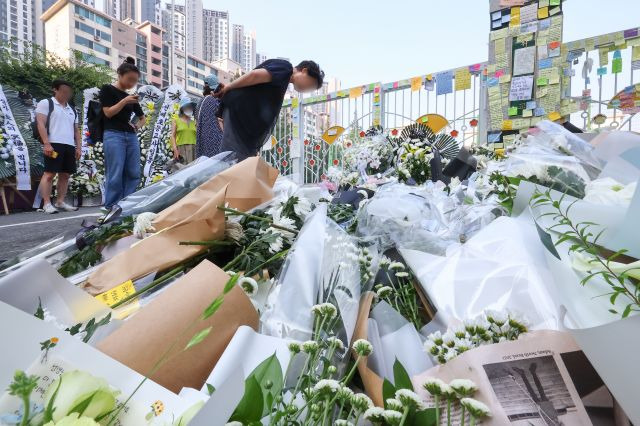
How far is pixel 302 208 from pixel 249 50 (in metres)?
86.7

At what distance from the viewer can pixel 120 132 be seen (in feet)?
12.4

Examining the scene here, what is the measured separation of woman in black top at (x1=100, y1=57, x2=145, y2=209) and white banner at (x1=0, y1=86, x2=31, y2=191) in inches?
158

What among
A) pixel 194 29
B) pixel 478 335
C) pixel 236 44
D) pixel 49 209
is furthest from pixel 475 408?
pixel 194 29

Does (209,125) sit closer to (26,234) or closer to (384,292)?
(26,234)

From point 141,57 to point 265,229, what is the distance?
69628 millimetres

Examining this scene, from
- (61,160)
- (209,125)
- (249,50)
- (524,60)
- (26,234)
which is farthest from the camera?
(249,50)

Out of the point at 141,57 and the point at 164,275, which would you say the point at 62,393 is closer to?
the point at 164,275

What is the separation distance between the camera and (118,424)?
385 mm

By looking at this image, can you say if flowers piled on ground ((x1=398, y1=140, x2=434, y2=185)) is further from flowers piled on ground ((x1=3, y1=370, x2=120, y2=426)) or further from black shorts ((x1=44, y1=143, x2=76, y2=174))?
black shorts ((x1=44, y1=143, x2=76, y2=174))

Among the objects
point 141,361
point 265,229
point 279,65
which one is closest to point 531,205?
point 265,229

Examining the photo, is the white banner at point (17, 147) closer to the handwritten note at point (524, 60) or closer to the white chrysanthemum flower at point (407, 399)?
the handwritten note at point (524, 60)

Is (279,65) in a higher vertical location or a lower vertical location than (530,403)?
higher

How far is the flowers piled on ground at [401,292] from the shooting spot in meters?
0.80

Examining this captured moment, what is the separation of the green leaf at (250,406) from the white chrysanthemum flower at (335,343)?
0.46ft
